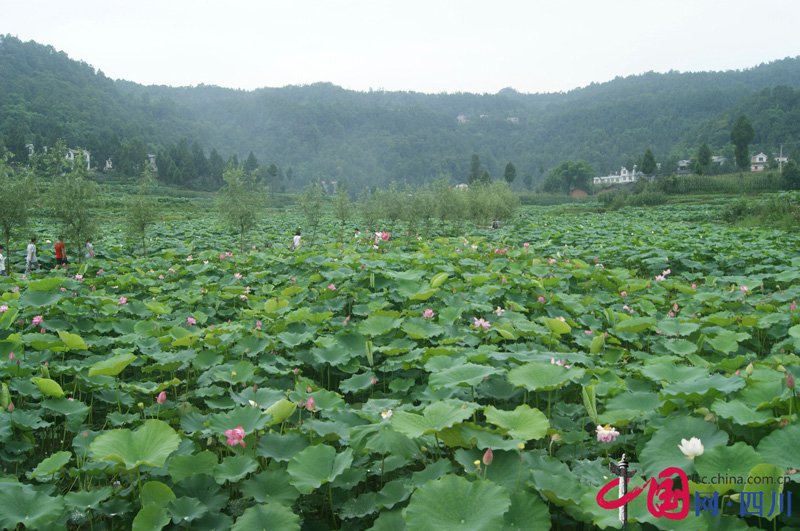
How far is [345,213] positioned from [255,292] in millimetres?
10570

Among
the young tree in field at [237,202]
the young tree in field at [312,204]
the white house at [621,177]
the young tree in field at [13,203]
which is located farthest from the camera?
the white house at [621,177]

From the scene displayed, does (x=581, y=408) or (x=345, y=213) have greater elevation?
(x=345, y=213)

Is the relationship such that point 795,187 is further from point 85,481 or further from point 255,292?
point 85,481

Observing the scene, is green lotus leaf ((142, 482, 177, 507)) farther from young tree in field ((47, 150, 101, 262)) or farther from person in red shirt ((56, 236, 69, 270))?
young tree in field ((47, 150, 101, 262))

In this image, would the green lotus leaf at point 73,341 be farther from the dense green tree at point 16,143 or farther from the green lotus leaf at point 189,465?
the dense green tree at point 16,143

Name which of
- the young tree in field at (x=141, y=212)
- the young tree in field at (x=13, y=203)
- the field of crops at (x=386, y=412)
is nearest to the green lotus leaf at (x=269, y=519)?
the field of crops at (x=386, y=412)

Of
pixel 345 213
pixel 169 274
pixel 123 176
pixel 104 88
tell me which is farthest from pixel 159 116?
pixel 169 274

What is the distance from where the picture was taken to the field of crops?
5.87 ft

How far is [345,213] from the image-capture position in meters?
17.0

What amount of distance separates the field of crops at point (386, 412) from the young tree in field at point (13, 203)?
5.82 m

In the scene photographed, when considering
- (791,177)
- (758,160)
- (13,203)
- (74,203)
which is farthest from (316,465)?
(758,160)

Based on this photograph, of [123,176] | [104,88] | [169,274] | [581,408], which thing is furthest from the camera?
[104,88]

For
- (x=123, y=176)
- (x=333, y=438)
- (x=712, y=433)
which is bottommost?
(x=333, y=438)

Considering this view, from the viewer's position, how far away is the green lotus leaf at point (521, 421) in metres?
2.00
